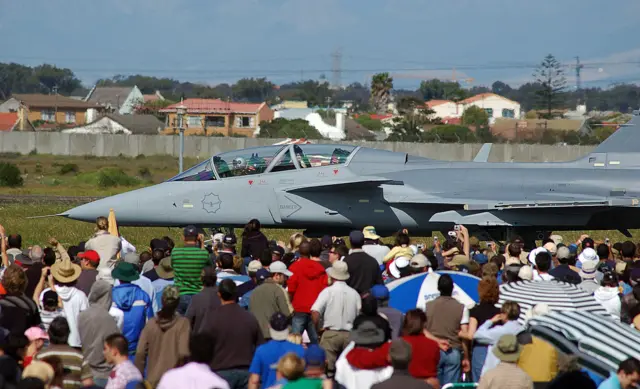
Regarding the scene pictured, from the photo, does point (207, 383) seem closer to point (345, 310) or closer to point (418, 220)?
point (345, 310)

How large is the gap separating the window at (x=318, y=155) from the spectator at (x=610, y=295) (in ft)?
30.7

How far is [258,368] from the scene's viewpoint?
27.7 feet

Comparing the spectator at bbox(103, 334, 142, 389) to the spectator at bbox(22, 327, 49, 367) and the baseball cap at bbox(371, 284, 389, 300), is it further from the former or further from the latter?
the baseball cap at bbox(371, 284, 389, 300)

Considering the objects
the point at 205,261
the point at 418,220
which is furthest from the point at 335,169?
the point at 205,261

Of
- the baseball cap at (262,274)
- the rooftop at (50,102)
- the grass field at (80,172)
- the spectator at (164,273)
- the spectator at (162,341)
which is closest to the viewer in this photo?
the spectator at (162,341)

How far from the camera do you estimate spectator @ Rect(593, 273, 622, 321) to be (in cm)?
1087

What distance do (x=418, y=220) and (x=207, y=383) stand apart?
12.8 meters

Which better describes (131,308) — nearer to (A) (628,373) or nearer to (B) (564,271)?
(A) (628,373)

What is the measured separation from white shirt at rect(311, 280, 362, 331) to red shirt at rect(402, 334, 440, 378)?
1.61 m

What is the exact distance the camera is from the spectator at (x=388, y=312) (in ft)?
32.7

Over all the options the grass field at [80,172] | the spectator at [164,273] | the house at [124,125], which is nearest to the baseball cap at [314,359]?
the spectator at [164,273]

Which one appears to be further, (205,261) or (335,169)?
(335,169)

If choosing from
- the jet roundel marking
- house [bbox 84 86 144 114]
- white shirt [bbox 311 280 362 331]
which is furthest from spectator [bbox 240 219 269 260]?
house [bbox 84 86 144 114]

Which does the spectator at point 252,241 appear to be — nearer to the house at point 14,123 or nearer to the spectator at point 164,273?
the spectator at point 164,273
